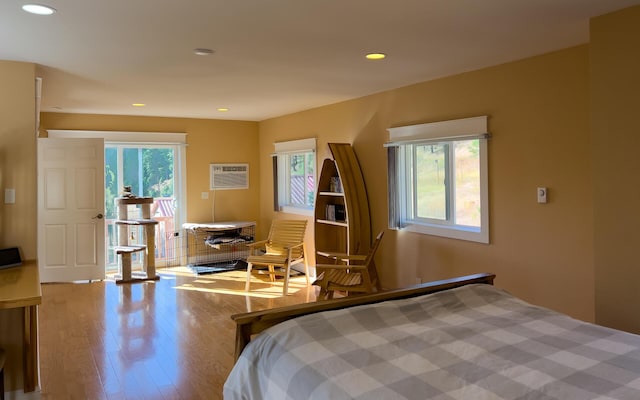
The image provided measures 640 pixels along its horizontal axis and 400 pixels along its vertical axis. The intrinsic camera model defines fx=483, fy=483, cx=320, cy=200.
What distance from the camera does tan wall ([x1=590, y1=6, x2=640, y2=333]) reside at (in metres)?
2.62

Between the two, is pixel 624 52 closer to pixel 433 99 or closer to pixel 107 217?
pixel 433 99

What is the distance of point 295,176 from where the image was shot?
23.4 ft

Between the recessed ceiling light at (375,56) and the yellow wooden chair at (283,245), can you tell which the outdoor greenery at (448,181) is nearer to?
the recessed ceiling light at (375,56)

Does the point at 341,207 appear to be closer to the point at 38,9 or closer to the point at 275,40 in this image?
the point at 275,40

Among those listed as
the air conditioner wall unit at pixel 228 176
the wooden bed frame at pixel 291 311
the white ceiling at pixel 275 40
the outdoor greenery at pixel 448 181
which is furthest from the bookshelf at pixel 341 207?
the wooden bed frame at pixel 291 311

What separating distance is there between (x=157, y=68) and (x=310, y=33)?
→ 60.5 inches

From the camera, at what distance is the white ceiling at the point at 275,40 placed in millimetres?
2551

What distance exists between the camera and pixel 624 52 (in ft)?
8.69

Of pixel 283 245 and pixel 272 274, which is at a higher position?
pixel 283 245

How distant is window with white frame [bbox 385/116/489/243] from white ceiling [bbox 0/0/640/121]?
54 cm

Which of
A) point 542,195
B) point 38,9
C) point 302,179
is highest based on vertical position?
point 38,9

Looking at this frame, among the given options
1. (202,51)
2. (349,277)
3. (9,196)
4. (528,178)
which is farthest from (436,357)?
(9,196)

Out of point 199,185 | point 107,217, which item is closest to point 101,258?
point 107,217

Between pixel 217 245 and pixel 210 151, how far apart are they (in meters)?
1.56
